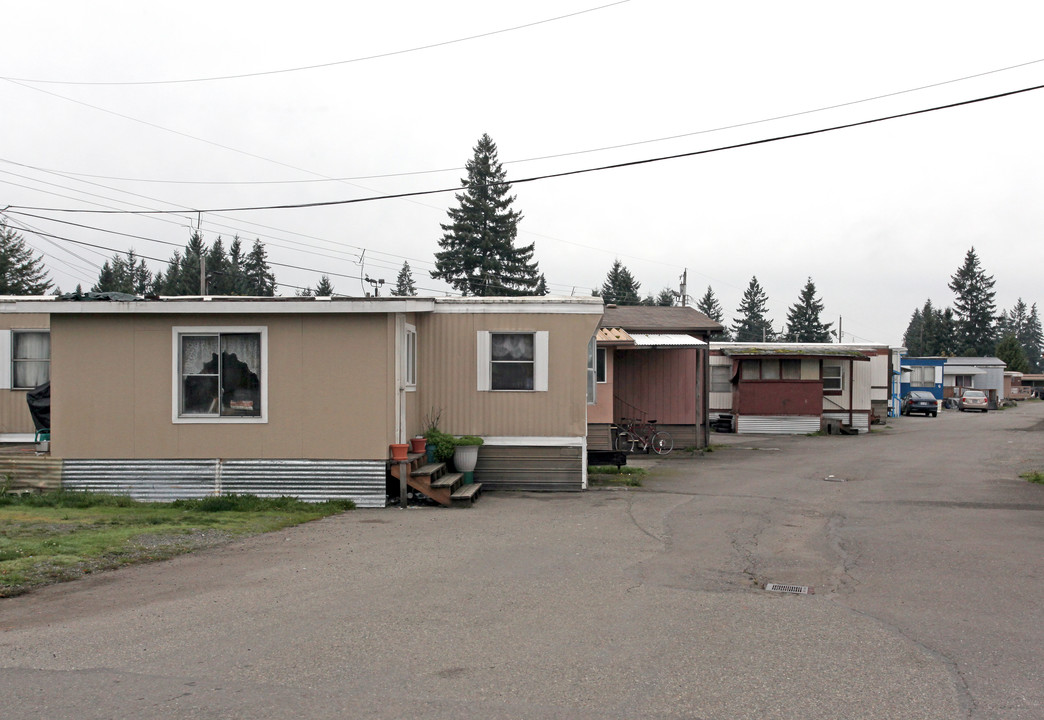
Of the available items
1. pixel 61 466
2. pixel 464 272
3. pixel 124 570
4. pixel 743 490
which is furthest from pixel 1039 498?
pixel 464 272

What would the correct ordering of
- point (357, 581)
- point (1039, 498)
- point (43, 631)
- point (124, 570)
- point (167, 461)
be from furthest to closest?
point (1039, 498)
point (167, 461)
point (124, 570)
point (357, 581)
point (43, 631)

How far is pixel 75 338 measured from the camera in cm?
1340

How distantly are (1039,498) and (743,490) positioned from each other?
16.3 feet

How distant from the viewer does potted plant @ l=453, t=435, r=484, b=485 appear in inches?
587

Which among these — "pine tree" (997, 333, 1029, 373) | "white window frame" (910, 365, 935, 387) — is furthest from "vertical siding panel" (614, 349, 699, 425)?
"pine tree" (997, 333, 1029, 373)

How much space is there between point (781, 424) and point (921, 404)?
19606 millimetres

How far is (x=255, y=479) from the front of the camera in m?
13.2

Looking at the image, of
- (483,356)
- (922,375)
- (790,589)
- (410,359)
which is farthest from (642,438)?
(922,375)

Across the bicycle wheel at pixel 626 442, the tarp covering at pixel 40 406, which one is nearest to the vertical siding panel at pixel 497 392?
the tarp covering at pixel 40 406

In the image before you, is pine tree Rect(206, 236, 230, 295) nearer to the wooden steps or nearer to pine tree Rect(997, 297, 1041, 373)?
the wooden steps

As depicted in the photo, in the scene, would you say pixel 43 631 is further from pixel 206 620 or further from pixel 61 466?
pixel 61 466

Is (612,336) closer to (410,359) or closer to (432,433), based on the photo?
(432,433)

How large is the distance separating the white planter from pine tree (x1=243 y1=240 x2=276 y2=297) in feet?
193

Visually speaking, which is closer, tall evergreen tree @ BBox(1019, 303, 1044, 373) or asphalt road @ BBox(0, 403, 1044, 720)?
asphalt road @ BBox(0, 403, 1044, 720)
